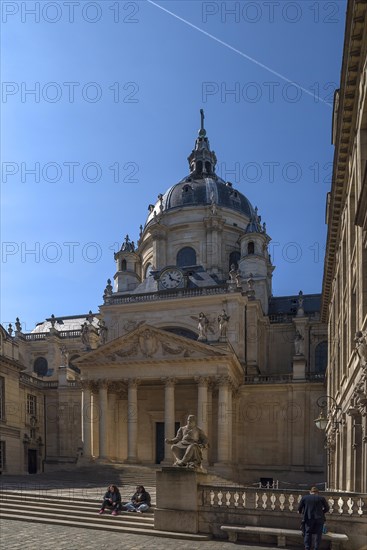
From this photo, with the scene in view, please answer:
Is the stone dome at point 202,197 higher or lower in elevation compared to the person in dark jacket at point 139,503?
higher

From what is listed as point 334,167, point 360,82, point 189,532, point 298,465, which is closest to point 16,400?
point 298,465

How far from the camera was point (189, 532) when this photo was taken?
48.7ft

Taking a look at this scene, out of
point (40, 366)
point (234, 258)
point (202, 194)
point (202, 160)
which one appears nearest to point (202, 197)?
point (202, 194)

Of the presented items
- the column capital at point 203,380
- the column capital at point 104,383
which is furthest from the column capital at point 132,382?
the column capital at point 203,380

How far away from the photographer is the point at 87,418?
131ft

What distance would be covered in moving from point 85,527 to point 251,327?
1145 inches

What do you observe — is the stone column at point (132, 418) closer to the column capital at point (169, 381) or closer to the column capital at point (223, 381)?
the column capital at point (169, 381)

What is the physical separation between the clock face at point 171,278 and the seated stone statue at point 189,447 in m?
29.4

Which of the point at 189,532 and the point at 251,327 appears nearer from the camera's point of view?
the point at 189,532

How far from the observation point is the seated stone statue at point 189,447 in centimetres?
1611

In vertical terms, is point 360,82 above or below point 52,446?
above

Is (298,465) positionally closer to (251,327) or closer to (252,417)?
(252,417)

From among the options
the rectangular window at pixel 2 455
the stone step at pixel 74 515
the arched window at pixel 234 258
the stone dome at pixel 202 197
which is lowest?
the rectangular window at pixel 2 455

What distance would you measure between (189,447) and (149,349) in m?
21.8
